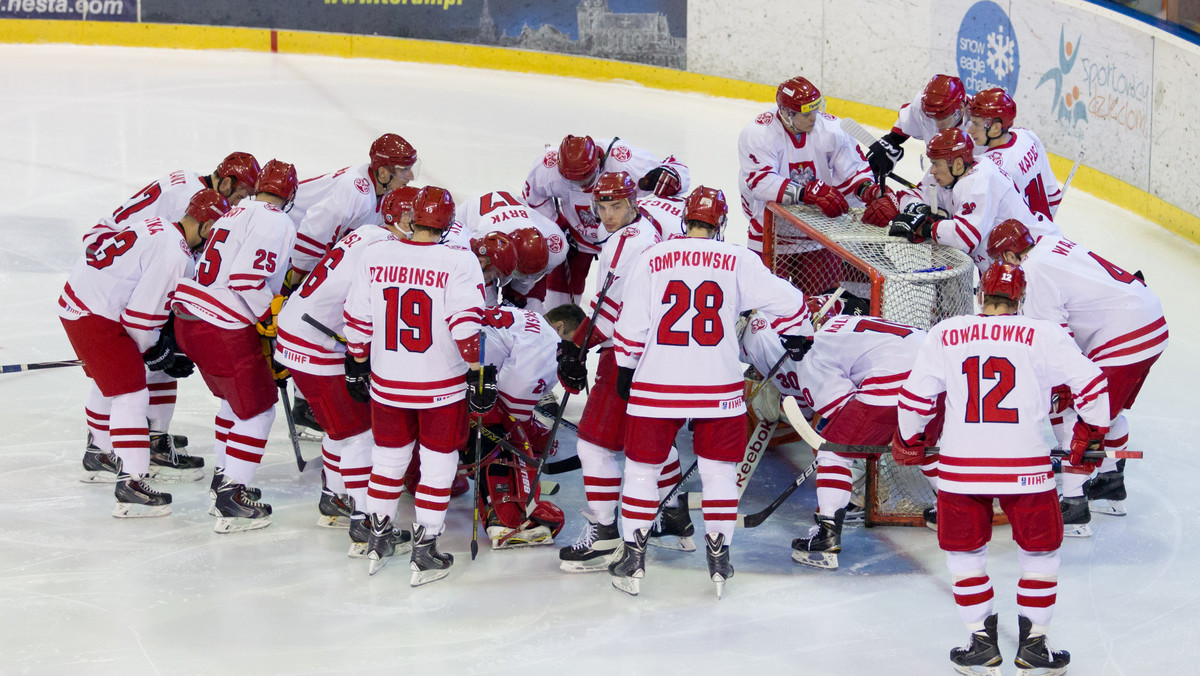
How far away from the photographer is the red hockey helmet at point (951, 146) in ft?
17.8

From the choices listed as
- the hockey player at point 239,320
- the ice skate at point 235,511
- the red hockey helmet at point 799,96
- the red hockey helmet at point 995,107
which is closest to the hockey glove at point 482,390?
the hockey player at point 239,320

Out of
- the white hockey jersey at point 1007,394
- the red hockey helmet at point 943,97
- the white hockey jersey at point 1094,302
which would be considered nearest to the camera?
the white hockey jersey at point 1007,394

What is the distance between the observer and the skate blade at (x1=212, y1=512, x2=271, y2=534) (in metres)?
4.99

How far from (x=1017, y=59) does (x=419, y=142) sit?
14.3 feet

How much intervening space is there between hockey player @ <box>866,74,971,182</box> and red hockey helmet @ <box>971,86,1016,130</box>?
0.45 feet

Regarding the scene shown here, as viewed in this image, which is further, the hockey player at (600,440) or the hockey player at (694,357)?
the hockey player at (600,440)

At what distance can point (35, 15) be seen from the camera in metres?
13.1

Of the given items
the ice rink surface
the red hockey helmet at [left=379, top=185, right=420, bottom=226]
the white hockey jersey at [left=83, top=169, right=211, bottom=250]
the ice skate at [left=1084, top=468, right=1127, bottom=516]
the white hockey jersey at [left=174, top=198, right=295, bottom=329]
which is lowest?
the ice rink surface

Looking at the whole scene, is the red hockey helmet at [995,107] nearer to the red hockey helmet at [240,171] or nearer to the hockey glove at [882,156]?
the hockey glove at [882,156]

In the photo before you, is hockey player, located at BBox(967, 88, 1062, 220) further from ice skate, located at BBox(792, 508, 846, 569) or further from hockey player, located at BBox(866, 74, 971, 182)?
ice skate, located at BBox(792, 508, 846, 569)

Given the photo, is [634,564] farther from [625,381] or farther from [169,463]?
[169,463]

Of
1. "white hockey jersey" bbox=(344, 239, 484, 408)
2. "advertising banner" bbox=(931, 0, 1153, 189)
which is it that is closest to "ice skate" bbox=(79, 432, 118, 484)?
"white hockey jersey" bbox=(344, 239, 484, 408)

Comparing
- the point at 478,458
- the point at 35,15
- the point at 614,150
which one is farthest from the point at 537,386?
the point at 35,15

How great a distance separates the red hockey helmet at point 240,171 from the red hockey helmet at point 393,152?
1.61ft
